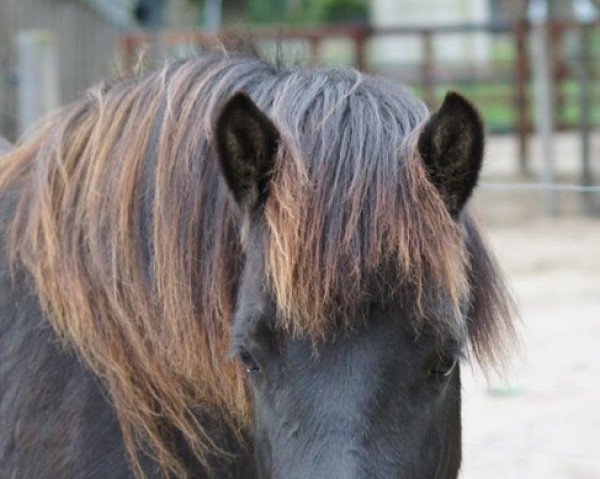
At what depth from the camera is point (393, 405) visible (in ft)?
7.41

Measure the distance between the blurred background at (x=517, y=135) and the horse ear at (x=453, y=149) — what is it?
21.5 inches

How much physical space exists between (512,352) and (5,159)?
1.53 metres

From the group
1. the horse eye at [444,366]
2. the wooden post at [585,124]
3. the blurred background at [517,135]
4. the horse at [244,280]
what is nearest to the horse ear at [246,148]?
the horse at [244,280]

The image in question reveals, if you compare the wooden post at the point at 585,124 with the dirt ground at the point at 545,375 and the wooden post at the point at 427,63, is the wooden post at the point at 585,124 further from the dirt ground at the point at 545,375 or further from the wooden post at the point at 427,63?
the wooden post at the point at 427,63

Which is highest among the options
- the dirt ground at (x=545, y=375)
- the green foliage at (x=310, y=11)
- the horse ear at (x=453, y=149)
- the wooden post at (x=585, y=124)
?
the green foliage at (x=310, y=11)

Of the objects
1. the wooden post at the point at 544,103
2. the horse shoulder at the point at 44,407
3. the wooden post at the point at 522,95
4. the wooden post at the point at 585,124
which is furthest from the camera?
the wooden post at the point at 522,95

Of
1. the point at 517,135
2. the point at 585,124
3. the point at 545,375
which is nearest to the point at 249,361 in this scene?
the point at 545,375

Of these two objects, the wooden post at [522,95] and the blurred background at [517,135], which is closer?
the blurred background at [517,135]

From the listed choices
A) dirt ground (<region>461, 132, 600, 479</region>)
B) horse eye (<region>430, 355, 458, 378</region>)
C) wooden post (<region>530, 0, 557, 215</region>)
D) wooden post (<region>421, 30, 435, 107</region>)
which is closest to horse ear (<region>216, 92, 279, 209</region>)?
horse eye (<region>430, 355, 458, 378</region>)

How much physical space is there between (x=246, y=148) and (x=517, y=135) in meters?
12.5

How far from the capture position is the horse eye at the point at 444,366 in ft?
7.73

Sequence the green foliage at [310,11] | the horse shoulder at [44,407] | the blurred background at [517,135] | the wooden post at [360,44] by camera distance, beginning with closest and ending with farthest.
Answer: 1. the horse shoulder at [44,407]
2. the blurred background at [517,135]
3. the wooden post at [360,44]
4. the green foliage at [310,11]

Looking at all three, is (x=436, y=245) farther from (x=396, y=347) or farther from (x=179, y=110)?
(x=179, y=110)

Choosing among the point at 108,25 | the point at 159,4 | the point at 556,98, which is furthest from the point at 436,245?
the point at 159,4
